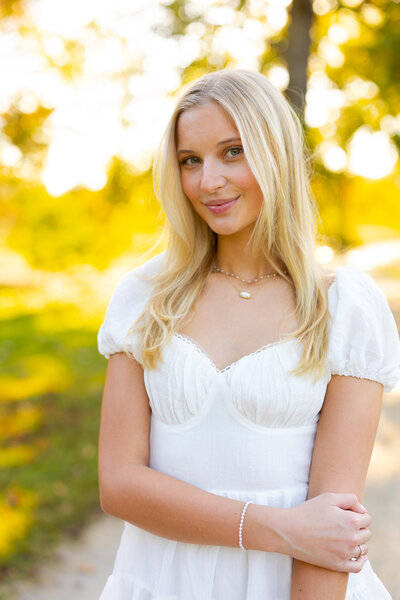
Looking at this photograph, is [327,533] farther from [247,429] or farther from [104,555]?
[104,555]

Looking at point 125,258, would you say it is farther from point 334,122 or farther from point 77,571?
point 77,571

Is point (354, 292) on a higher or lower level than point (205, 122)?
lower

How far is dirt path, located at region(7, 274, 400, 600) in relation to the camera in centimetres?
338

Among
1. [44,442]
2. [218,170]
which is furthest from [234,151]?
[44,442]

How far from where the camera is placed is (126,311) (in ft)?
6.58

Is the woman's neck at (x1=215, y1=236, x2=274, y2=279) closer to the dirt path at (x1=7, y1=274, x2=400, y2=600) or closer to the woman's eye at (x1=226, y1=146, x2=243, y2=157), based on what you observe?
the woman's eye at (x1=226, y1=146, x2=243, y2=157)

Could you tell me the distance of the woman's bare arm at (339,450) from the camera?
1.63 meters

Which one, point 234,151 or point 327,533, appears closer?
point 327,533

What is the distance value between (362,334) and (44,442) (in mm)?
4070

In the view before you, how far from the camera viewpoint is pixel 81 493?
4406mm

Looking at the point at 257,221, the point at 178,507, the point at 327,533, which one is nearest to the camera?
the point at 327,533

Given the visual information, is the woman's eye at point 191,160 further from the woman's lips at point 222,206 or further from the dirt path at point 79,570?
the dirt path at point 79,570

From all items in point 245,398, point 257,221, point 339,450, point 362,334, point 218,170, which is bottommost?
point 339,450

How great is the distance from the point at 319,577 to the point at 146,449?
581 mm
